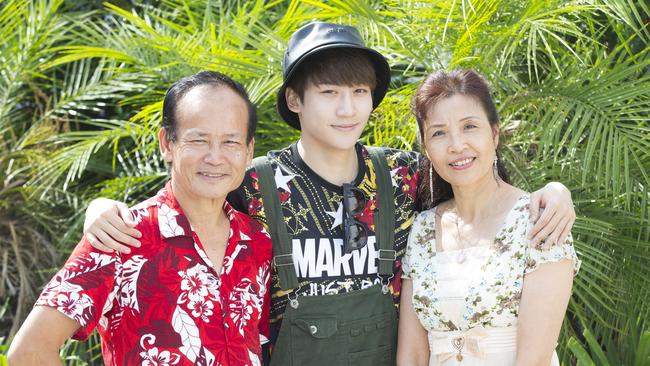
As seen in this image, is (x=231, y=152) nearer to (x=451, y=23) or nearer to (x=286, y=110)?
(x=286, y=110)

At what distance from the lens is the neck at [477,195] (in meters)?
2.89

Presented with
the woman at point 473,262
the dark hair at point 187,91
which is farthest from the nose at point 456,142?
the dark hair at point 187,91

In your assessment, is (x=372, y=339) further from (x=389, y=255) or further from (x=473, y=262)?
(x=473, y=262)

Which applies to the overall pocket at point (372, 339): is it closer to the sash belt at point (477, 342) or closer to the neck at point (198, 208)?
the sash belt at point (477, 342)

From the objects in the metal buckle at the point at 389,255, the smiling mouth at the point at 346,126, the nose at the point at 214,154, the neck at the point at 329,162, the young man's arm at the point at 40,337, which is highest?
the smiling mouth at the point at 346,126

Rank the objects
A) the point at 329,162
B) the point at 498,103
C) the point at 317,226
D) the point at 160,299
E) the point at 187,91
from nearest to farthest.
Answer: the point at 160,299 → the point at 187,91 → the point at 317,226 → the point at 329,162 → the point at 498,103

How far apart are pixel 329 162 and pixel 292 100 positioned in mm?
267

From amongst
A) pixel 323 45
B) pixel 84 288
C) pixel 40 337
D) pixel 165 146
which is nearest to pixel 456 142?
pixel 323 45

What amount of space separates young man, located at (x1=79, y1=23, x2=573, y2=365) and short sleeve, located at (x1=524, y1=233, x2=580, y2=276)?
0.13 m

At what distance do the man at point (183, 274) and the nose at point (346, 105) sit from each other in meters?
0.35

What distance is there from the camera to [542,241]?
8.75 ft

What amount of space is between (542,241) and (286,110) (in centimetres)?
106

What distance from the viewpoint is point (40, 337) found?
233 cm

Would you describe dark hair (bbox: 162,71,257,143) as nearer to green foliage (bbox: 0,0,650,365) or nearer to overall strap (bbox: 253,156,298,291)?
overall strap (bbox: 253,156,298,291)
